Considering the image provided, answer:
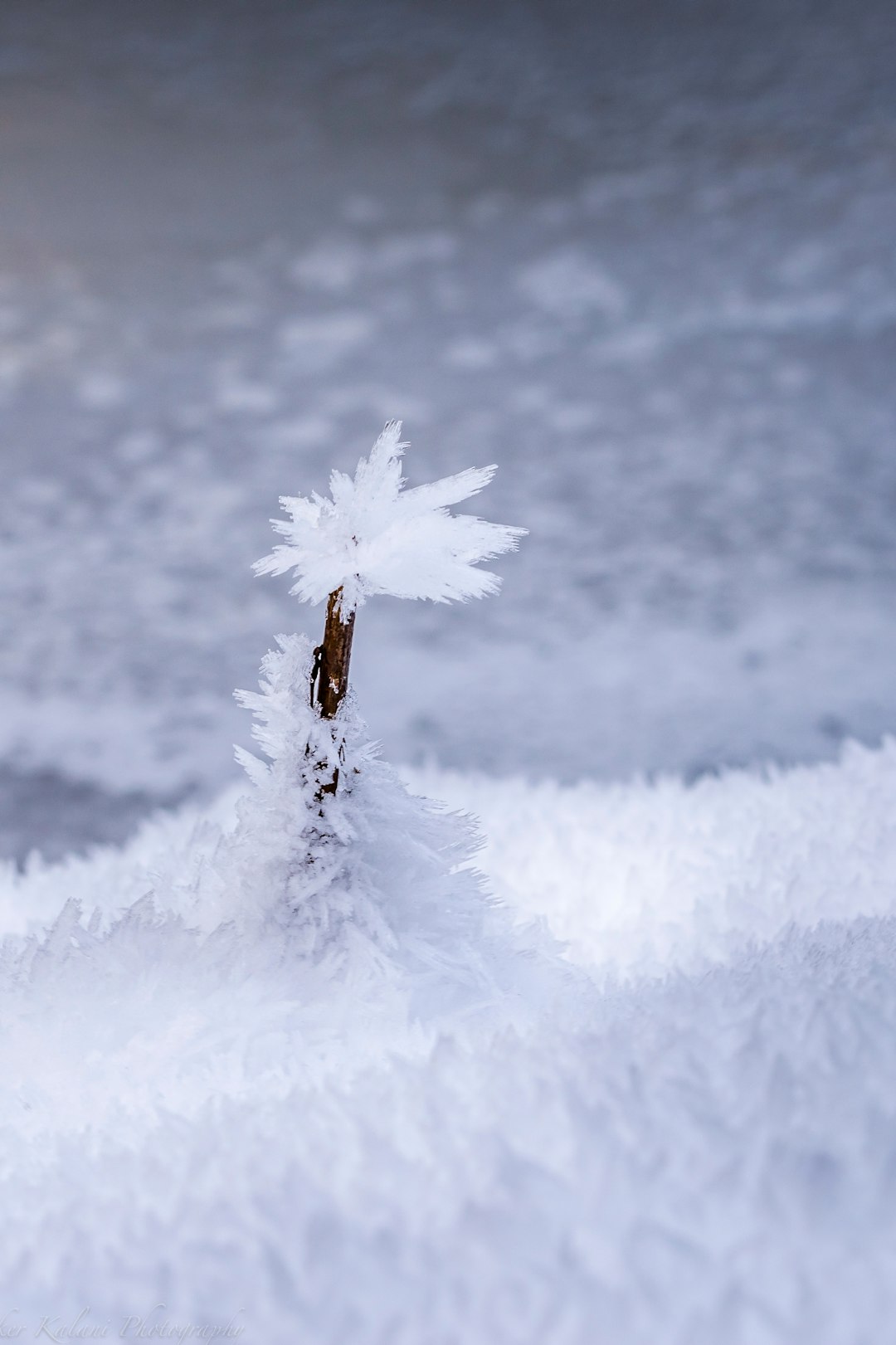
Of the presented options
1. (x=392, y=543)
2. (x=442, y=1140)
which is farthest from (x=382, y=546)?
(x=442, y=1140)

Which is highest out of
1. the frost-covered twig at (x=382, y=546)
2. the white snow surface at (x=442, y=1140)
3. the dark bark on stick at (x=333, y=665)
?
the frost-covered twig at (x=382, y=546)

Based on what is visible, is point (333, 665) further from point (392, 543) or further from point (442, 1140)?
point (442, 1140)

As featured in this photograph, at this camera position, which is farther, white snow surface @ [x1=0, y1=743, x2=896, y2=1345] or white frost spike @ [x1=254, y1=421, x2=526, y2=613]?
white frost spike @ [x1=254, y1=421, x2=526, y2=613]

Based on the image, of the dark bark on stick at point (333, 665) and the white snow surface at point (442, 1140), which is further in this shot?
the dark bark on stick at point (333, 665)

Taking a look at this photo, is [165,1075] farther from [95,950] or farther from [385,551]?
[385,551]

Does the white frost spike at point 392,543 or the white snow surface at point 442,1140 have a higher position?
the white frost spike at point 392,543

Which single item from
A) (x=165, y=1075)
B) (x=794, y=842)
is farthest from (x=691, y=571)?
Result: (x=165, y=1075)

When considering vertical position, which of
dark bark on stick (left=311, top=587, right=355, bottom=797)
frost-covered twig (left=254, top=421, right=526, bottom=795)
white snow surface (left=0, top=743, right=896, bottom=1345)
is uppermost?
frost-covered twig (left=254, top=421, right=526, bottom=795)
